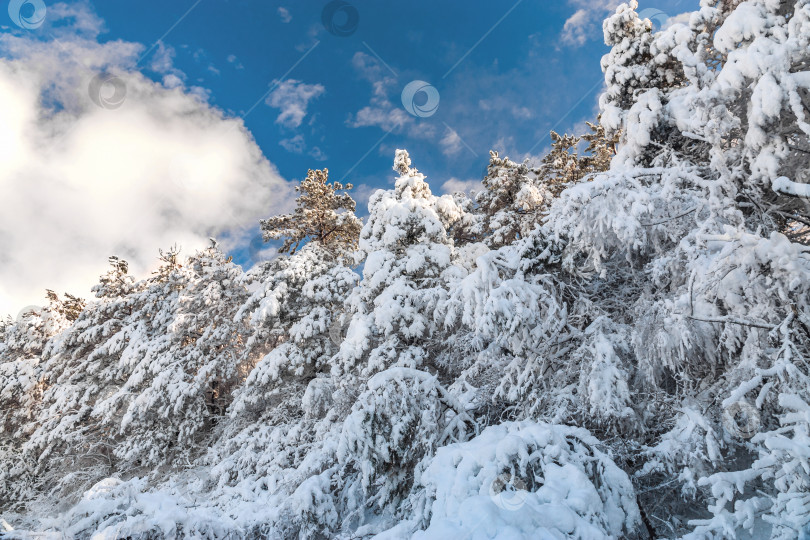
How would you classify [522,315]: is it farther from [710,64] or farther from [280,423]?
[280,423]

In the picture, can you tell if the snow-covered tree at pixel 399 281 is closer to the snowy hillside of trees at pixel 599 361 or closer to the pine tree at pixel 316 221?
the snowy hillside of trees at pixel 599 361
